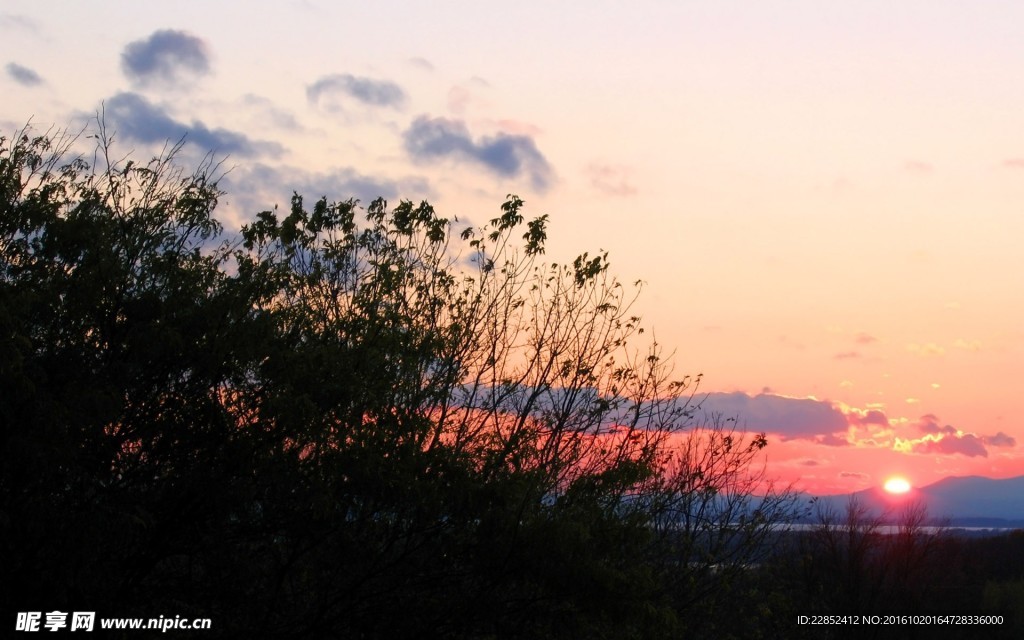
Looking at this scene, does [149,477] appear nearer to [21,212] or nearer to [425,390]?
[21,212]

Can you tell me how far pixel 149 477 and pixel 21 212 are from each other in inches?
134

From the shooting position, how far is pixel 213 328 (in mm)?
12016

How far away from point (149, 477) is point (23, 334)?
2.32 meters

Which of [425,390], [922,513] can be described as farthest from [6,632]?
[922,513]

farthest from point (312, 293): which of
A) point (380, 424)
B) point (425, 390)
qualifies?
point (380, 424)

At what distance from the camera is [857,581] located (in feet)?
143

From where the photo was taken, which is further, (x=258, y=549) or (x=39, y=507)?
(x=258, y=549)

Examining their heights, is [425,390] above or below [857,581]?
above

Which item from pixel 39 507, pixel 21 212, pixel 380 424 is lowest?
pixel 39 507

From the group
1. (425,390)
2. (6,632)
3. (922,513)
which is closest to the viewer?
(6,632)

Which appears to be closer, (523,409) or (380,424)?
(380,424)

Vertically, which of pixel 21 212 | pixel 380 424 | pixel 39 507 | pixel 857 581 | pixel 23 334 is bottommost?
pixel 857 581

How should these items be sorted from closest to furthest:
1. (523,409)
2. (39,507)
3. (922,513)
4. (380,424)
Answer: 1. (39,507)
2. (380,424)
3. (523,409)
4. (922,513)

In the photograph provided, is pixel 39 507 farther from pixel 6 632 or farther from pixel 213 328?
pixel 213 328
